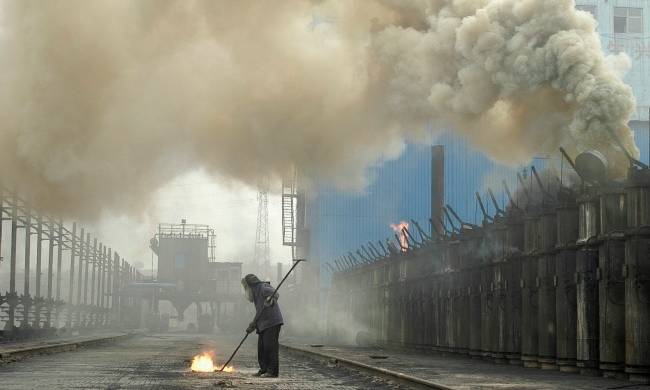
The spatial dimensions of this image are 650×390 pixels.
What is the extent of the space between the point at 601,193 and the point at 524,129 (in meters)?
8.24

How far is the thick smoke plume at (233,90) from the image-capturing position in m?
28.4

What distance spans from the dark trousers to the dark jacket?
0.14 m

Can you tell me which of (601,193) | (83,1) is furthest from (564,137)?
(83,1)

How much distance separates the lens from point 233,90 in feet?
110

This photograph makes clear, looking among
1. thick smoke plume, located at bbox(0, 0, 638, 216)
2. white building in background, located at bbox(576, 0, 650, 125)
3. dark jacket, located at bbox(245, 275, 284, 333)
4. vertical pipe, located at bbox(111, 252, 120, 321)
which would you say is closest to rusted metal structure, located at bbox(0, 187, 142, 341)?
vertical pipe, located at bbox(111, 252, 120, 321)

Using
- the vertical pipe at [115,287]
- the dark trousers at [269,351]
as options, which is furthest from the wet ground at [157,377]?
the vertical pipe at [115,287]

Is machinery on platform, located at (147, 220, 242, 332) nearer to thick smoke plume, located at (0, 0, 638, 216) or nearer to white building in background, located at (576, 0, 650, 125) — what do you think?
white building in background, located at (576, 0, 650, 125)

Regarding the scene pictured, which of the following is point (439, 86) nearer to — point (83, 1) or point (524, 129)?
point (524, 129)

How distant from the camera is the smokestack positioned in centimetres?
5731

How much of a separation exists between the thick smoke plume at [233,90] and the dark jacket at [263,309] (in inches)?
399

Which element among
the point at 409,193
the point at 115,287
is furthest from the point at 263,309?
the point at 115,287

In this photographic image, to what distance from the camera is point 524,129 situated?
2822cm

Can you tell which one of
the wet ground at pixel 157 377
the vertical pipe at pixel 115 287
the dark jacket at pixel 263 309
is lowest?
the wet ground at pixel 157 377

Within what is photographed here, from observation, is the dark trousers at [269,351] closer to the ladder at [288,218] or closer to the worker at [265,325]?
the worker at [265,325]
